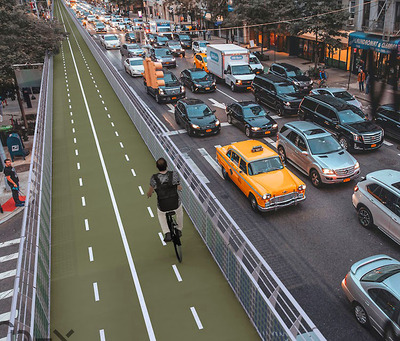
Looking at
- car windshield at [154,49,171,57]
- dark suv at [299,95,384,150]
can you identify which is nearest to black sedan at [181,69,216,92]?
car windshield at [154,49,171,57]

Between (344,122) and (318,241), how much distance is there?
957 cm

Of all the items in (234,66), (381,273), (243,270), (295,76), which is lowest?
(381,273)

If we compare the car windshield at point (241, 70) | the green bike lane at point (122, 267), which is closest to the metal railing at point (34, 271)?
the green bike lane at point (122, 267)

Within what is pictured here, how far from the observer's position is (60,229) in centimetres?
1095

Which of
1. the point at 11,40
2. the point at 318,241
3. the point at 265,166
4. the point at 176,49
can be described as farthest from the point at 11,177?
the point at 176,49

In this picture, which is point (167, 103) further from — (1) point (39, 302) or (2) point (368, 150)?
(1) point (39, 302)

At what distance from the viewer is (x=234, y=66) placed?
108 feet

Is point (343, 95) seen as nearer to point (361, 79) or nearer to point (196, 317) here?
point (361, 79)

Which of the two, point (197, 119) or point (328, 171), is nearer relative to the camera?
point (328, 171)

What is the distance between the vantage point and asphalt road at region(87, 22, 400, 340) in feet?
32.1

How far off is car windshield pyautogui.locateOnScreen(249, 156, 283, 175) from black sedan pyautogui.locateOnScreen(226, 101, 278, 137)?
661cm

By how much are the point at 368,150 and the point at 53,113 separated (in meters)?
17.8

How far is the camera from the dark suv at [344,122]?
63.0ft

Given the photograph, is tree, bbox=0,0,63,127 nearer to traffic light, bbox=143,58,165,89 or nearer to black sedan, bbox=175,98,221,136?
black sedan, bbox=175,98,221,136
